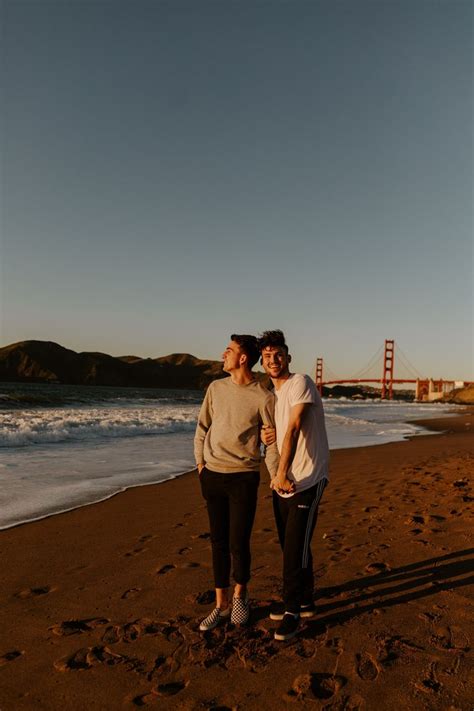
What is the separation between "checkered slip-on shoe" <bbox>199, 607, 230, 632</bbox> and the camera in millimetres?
2691

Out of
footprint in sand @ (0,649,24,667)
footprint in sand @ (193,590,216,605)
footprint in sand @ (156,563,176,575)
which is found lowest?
footprint in sand @ (0,649,24,667)

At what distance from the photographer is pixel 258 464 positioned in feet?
9.23

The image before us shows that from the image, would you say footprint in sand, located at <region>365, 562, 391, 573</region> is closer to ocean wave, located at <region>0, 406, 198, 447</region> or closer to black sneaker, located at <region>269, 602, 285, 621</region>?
black sneaker, located at <region>269, 602, 285, 621</region>

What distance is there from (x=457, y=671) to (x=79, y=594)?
7.58ft

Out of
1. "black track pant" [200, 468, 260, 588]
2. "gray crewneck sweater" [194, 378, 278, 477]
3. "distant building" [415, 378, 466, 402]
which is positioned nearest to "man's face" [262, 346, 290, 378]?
"gray crewneck sweater" [194, 378, 278, 477]

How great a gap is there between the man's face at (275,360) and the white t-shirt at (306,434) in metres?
0.14

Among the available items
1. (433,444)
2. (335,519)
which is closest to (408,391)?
(433,444)

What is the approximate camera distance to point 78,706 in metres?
2.11

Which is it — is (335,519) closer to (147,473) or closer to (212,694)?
(212,694)

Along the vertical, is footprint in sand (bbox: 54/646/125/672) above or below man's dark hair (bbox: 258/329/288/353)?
below

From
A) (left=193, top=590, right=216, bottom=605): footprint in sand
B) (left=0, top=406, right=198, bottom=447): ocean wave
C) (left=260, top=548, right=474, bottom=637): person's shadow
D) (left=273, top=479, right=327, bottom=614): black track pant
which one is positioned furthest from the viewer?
(left=0, top=406, right=198, bottom=447): ocean wave

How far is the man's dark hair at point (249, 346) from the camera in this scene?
2.92 meters

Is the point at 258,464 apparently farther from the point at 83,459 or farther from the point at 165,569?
the point at 83,459

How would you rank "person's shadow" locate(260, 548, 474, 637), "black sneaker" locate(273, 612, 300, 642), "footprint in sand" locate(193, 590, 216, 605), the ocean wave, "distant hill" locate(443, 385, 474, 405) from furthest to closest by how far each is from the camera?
1. "distant hill" locate(443, 385, 474, 405)
2. the ocean wave
3. "footprint in sand" locate(193, 590, 216, 605)
4. "person's shadow" locate(260, 548, 474, 637)
5. "black sneaker" locate(273, 612, 300, 642)
